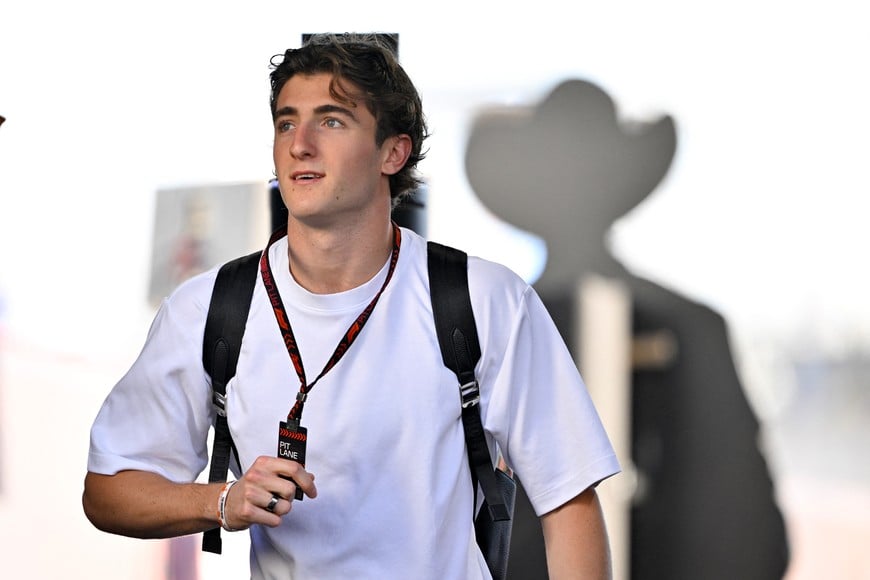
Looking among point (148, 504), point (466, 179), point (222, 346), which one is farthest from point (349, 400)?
point (466, 179)

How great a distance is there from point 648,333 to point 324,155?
193 centimetres

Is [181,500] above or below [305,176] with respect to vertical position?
below

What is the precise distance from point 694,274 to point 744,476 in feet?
2.14

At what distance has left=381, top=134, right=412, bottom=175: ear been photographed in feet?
8.57

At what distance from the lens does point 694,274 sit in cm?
406

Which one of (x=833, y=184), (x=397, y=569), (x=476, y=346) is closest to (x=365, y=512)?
(x=397, y=569)

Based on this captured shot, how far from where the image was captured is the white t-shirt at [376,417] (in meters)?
2.33

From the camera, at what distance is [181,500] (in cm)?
233

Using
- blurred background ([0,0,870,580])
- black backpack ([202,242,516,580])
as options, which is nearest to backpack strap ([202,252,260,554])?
black backpack ([202,242,516,580])

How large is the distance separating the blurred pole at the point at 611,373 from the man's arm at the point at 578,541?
1.71 m

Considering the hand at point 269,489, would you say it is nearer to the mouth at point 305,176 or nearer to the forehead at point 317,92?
the mouth at point 305,176

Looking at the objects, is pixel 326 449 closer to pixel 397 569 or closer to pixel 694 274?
pixel 397 569

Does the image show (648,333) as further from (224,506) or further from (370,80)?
(224,506)

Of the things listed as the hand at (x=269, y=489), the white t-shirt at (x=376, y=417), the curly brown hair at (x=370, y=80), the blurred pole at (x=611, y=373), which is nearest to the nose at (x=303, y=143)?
the curly brown hair at (x=370, y=80)
